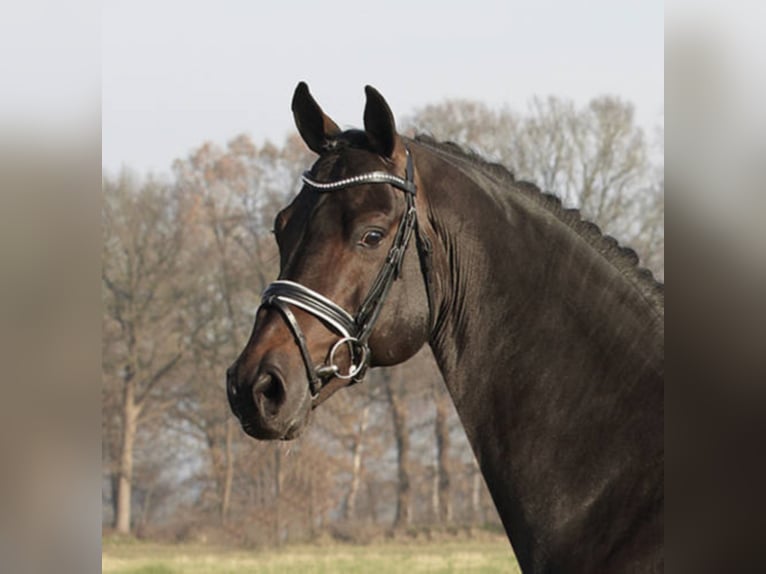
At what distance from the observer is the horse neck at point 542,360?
405 centimetres

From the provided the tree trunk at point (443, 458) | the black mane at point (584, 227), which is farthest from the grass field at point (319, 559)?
the black mane at point (584, 227)

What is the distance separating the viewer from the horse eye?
4.09 meters

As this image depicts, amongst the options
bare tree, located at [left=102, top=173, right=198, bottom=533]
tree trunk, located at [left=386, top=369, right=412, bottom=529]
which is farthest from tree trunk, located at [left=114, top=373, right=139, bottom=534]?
tree trunk, located at [left=386, top=369, right=412, bottom=529]

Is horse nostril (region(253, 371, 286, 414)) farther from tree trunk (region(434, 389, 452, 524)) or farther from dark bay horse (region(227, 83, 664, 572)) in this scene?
tree trunk (region(434, 389, 452, 524))

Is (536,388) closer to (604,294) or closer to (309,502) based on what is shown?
(604,294)

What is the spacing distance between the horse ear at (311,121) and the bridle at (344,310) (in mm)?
330

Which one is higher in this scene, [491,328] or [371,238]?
[371,238]

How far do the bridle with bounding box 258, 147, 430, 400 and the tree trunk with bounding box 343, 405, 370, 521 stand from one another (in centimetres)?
2450

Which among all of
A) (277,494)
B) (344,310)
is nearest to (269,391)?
(344,310)

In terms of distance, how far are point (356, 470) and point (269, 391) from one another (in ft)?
81.9

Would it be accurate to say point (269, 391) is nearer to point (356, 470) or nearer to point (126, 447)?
point (356, 470)

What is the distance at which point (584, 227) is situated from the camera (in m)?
4.41
